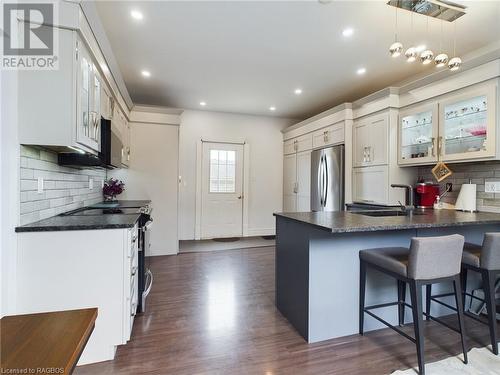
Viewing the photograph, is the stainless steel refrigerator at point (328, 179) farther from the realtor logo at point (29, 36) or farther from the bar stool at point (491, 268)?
the realtor logo at point (29, 36)

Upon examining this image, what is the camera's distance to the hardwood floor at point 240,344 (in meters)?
1.72

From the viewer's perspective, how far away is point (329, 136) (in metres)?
4.44

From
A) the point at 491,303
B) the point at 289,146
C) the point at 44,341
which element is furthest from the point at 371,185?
the point at 44,341

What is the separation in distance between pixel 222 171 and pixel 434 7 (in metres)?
4.29

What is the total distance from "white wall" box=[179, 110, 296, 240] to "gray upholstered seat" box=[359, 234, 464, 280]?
427cm

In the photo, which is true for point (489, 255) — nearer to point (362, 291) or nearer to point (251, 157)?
point (362, 291)

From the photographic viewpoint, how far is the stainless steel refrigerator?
420 centimetres

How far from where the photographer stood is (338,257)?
6.78 feet

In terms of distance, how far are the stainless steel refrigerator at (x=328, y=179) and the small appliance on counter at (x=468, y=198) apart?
1.57 meters

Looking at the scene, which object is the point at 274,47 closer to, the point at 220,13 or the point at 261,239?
the point at 220,13

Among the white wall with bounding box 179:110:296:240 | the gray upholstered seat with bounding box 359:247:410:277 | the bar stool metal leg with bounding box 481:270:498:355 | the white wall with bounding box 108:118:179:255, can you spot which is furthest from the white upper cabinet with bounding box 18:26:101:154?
the white wall with bounding box 179:110:296:240

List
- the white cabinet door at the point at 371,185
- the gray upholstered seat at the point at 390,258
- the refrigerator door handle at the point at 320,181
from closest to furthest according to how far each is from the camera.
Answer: the gray upholstered seat at the point at 390,258 < the white cabinet door at the point at 371,185 < the refrigerator door handle at the point at 320,181

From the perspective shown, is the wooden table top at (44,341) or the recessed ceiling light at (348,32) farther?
the recessed ceiling light at (348,32)

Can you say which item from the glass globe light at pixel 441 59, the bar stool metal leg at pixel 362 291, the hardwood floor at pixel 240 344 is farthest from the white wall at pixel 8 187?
the glass globe light at pixel 441 59
